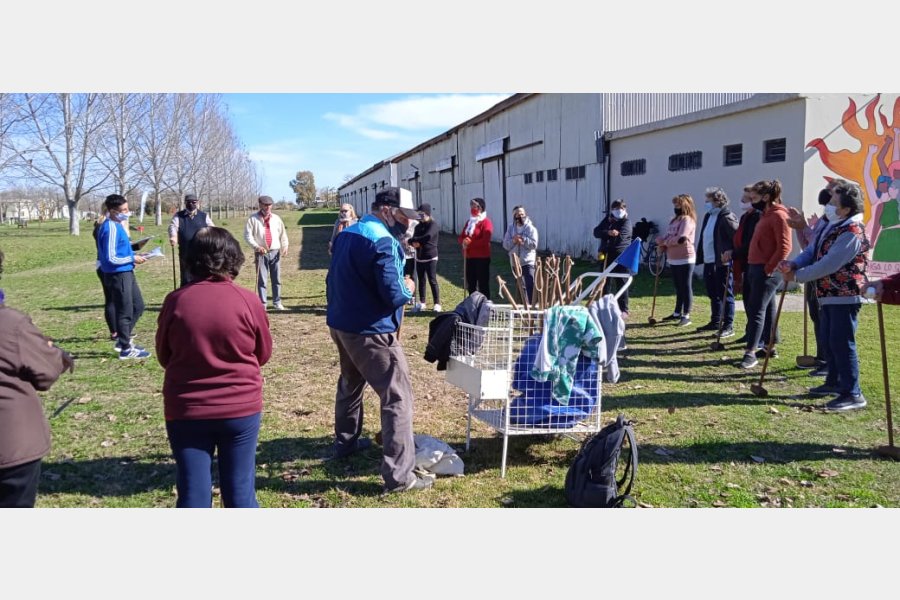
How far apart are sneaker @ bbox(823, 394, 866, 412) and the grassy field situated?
85mm

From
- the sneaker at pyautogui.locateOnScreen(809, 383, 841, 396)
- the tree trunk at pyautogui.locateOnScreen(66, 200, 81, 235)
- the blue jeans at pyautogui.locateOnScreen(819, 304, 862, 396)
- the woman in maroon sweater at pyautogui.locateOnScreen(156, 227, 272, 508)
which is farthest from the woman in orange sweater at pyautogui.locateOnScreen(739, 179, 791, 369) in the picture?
the tree trunk at pyautogui.locateOnScreen(66, 200, 81, 235)

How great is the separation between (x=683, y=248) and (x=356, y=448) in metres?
6.52

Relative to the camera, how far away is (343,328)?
461cm

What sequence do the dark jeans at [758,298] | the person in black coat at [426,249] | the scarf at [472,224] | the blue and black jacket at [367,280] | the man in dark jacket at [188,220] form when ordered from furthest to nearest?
1. the person in black coat at [426,249]
2. the scarf at [472,224]
3. the man in dark jacket at [188,220]
4. the dark jeans at [758,298]
5. the blue and black jacket at [367,280]

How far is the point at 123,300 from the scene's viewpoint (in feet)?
27.8

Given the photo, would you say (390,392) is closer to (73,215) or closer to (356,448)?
(356,448)

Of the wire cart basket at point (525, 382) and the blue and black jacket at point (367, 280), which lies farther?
the wire cart basket at point (525, 382)

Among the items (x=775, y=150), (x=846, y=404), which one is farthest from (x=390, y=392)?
(x=775, y=150)

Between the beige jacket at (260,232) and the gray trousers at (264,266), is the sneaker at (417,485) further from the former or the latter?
the gray trousers at (264,266)

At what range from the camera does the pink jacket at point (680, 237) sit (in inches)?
396

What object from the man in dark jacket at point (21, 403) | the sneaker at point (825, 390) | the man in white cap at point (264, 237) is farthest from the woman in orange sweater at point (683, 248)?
the man in dark jacket at point (21, 403)

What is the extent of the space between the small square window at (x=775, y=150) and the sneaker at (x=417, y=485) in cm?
1111

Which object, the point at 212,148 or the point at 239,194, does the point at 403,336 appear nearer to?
the point at 212,148

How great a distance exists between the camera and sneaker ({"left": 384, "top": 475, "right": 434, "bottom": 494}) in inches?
183
